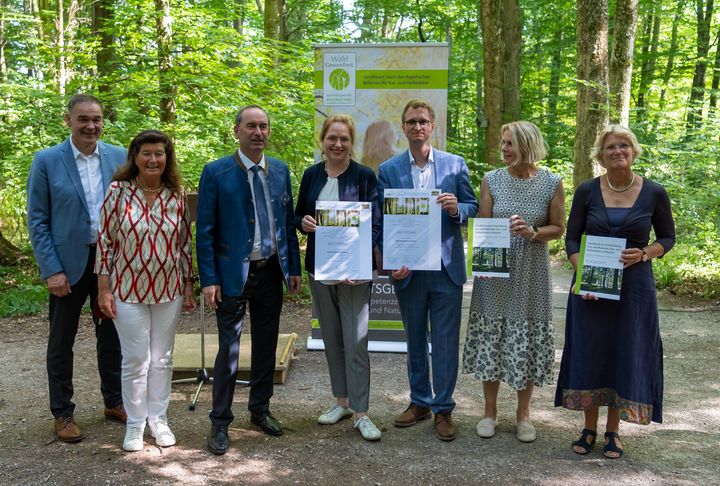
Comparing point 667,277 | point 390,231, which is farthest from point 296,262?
point 667,277

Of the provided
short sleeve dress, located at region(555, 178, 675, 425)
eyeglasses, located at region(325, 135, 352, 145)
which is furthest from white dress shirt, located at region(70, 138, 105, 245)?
short sleeve dress, located at region(555, 178, 675, 425)

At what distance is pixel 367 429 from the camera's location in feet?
13.5

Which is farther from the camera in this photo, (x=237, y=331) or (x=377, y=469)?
(x=237, y=331)

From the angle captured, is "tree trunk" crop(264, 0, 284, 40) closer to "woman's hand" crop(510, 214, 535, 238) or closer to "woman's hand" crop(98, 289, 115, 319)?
"woman's hand" crop(98, 289, 115, 319)

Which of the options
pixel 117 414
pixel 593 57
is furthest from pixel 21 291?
pixel 593 57

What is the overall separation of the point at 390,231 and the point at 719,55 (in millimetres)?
17201

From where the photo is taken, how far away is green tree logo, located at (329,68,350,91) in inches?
239

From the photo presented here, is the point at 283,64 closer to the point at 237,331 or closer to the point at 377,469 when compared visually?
the point at 237,331

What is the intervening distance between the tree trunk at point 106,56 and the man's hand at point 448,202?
6.38 meters

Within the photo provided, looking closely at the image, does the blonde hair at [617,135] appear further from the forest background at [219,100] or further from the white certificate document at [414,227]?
the forest background at [219,100]

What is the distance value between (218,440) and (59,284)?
141 centimetres

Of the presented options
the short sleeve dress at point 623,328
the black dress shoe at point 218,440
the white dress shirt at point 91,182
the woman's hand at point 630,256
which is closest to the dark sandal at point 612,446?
the short sleeve dress at point 623,328

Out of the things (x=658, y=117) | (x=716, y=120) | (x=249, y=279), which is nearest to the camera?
(x=249, y=279)

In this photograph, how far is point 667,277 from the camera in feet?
31.3
